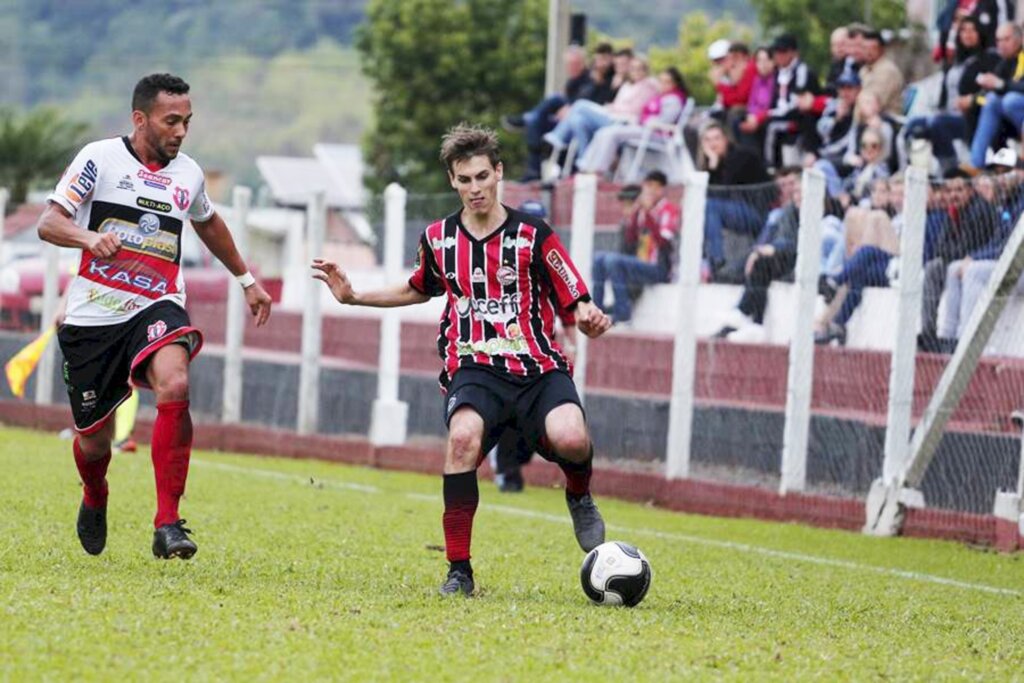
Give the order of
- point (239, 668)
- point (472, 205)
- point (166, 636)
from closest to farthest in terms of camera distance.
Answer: point (239, 668), point (166, 636), point (472, 205)

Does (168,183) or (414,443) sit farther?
(414,443)

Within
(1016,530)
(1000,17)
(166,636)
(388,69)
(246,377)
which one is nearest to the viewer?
(166,636)

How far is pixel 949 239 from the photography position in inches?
598

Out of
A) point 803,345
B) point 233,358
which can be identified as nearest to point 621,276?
point 803,345

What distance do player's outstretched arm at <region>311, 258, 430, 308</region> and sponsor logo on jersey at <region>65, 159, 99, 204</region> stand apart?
3.69 feet

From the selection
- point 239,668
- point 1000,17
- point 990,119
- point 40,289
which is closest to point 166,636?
point 239,668

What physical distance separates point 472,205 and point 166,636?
2.85 m

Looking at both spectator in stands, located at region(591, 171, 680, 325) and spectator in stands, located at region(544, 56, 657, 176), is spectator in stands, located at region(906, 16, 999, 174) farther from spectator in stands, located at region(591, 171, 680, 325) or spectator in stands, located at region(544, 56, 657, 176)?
spectator in stands, located at region(544, 56, 657, 176)

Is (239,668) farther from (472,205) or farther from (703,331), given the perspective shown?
(703,331)

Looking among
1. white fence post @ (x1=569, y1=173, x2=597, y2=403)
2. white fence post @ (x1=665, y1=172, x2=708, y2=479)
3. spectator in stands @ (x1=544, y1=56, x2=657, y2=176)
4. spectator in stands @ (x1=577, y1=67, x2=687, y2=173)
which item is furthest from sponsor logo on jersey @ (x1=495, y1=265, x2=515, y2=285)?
spectator in stands @ (x1=544, y1=56, x2=657, y2=176)

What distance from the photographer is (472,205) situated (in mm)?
9445

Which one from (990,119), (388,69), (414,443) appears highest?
(388,69)

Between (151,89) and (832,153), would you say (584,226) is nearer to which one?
(832,153)

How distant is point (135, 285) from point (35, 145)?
4397 centimetres
